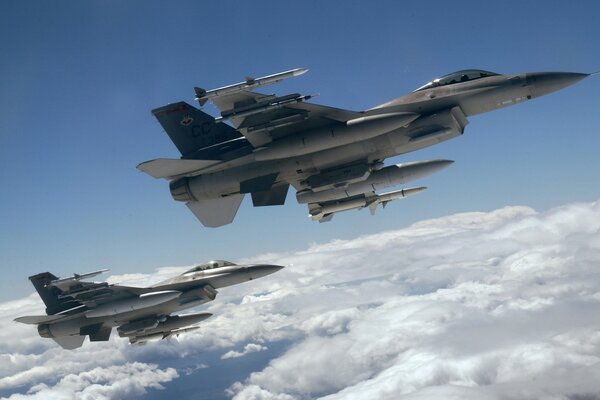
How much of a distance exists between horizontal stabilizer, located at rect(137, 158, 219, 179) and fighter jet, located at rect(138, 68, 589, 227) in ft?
0.16

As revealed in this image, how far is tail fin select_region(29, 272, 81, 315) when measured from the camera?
4000 centimetres

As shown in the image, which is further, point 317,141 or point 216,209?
point 216,209

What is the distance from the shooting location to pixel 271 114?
19.4m

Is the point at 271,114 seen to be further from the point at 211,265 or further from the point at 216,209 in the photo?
the point at 211,265

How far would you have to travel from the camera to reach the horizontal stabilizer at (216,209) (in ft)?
75.5

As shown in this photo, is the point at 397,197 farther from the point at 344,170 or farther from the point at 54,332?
the point at 54,332

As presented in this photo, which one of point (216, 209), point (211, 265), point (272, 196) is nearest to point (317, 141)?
point (272, 196)

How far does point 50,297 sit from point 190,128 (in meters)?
27.7

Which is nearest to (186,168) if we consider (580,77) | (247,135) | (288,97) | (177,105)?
(247,135)

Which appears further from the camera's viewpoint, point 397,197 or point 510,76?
point 397,197

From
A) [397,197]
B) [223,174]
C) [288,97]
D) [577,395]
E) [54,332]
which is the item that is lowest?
[577,395]

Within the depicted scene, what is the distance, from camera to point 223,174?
21.8 metres

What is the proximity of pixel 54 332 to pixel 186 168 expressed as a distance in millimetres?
26541

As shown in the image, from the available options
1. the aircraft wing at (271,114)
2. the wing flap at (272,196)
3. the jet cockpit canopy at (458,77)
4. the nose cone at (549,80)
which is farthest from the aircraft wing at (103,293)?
the nose cone at (549,80)
